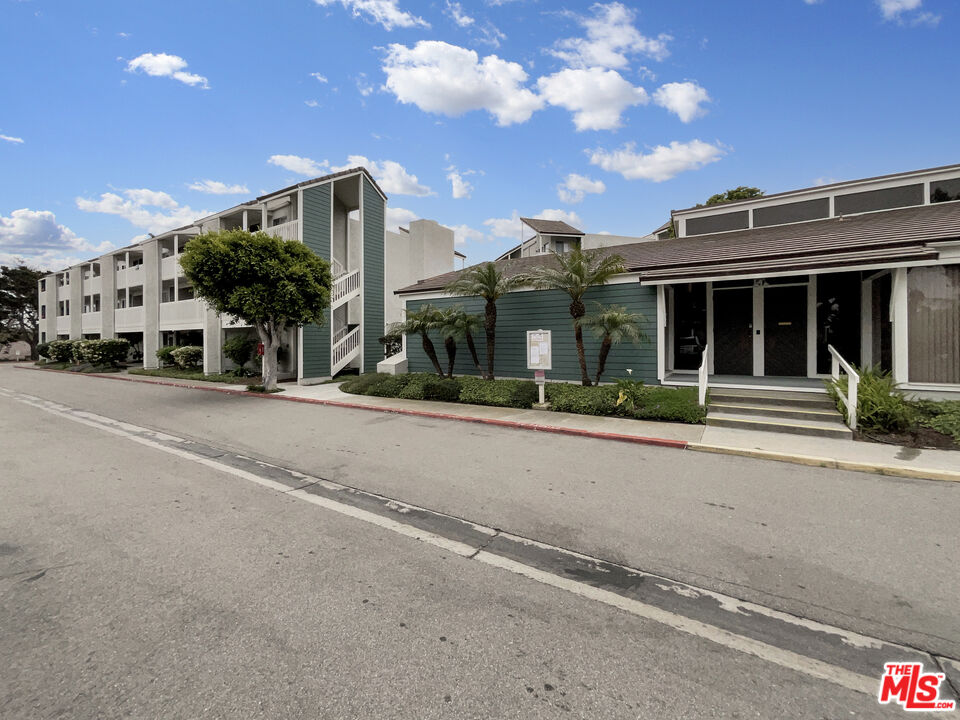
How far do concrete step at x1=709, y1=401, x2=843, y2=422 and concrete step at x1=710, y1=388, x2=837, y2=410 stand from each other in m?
0.08

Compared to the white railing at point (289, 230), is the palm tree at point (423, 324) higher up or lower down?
lower down

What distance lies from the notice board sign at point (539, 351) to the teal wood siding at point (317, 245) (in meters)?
9.93

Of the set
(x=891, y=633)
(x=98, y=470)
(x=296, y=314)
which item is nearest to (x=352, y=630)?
(x=891, y=633)

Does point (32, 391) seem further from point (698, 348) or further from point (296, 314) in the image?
point (698, 348)

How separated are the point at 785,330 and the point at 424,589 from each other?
11768 millimetres

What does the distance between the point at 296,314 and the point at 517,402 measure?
833cm

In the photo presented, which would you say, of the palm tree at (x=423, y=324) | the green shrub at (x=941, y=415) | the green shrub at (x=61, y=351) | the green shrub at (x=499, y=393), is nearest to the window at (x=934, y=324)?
the green shrub at (x=941, y=415)

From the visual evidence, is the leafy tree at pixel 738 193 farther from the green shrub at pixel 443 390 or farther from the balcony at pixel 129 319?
the balcony at pixel 129 319

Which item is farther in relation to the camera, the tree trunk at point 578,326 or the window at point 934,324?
→ the tree trunk at point 578,326

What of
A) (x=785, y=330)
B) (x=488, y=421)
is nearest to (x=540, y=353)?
(x=488, y=421)

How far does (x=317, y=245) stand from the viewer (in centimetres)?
1897

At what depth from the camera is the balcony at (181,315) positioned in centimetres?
2384

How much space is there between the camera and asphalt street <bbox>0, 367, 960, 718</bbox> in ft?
7.33

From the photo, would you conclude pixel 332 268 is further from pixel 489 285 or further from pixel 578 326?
pixel 578 326
